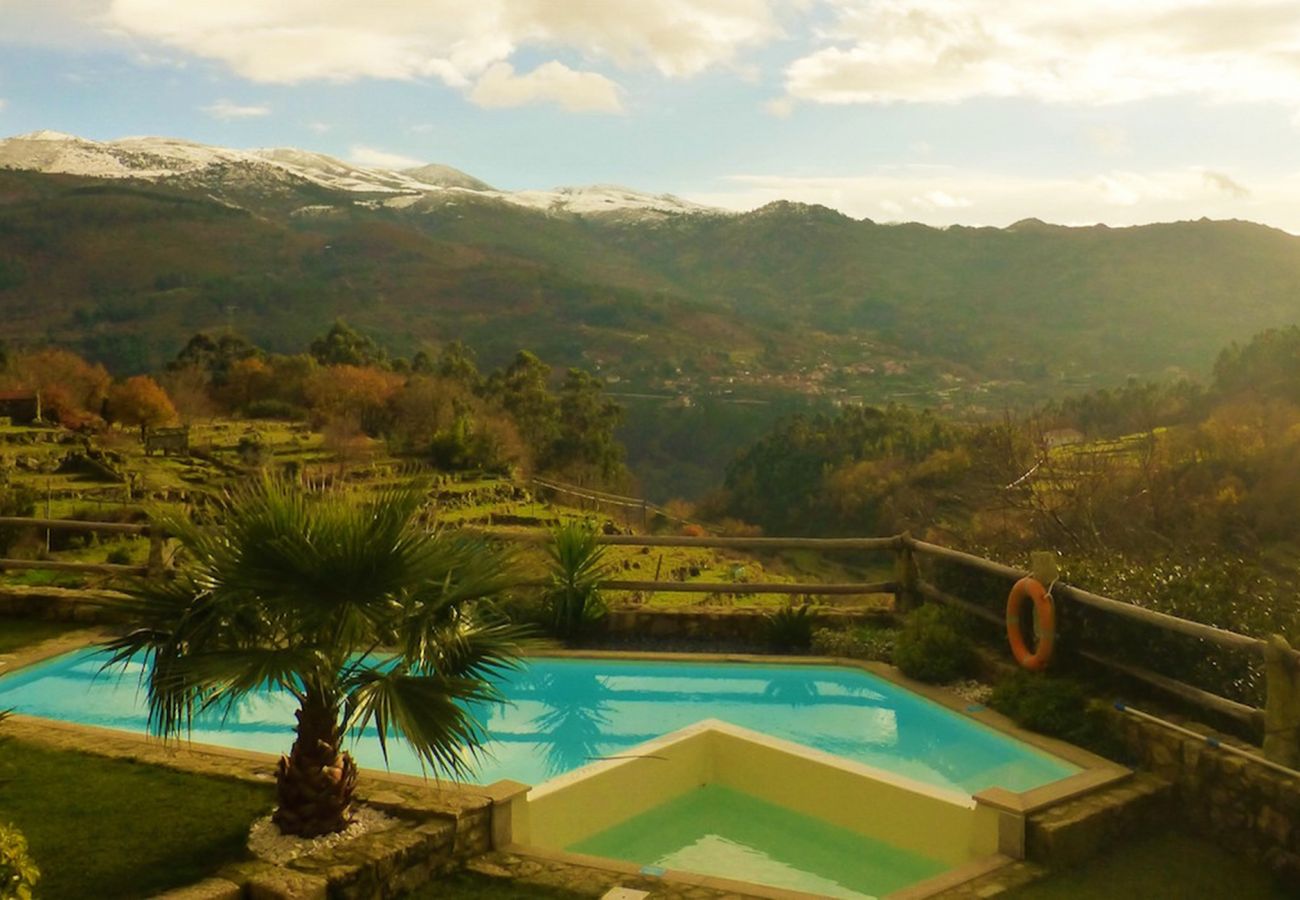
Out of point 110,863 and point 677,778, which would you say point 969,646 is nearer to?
point 677,778

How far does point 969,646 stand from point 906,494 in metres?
15.7

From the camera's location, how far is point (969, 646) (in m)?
7.32

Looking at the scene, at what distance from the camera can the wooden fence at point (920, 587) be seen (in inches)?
205

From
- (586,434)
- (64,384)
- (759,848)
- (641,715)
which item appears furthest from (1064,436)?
(64,384)

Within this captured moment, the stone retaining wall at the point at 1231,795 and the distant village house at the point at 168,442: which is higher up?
the distant village house at the point at 168,442

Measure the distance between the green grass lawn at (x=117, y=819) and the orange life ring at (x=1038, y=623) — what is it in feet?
13.8

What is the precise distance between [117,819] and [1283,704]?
15.9 feet

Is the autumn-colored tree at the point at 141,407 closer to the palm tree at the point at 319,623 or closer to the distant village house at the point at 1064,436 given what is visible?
the distant village house at the point at 1064,436

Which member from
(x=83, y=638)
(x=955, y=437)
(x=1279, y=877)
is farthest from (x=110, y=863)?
(x=955, y=437)

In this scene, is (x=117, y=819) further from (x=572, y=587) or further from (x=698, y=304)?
(x=698, y=304)

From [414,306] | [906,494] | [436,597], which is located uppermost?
[414,306]

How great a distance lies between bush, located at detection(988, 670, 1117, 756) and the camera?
5773 millimetres

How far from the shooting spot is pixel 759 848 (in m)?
5.39

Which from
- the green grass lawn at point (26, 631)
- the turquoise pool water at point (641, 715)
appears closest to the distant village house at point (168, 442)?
the green grass lawn at point (26, 631)
